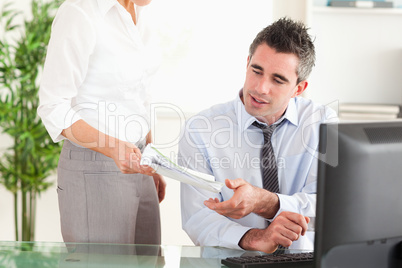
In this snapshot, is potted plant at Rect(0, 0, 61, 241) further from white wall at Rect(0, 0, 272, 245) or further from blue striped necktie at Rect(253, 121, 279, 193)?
blue striped necktie at Rect(253, 121, 279, 193)

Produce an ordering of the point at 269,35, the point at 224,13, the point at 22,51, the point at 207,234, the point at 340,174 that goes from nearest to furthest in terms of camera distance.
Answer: the point at 340,174
the point at 207,234
the point at 269,35
the point at 22,51
the point at 224,13

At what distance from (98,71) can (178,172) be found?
23.1 inches

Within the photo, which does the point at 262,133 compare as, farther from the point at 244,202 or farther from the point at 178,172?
the point at 178,172

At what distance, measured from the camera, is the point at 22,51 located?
2.98 m

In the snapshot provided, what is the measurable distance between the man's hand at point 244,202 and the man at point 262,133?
0.28 feet

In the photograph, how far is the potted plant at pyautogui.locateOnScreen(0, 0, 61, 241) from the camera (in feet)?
9.79

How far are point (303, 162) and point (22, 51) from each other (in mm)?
1925

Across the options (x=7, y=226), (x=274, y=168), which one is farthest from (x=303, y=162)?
(x=7, y=226)

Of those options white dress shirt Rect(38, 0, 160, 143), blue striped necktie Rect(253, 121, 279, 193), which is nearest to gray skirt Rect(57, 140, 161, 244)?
white dress shirt Rect(38, 0, 160, 143)

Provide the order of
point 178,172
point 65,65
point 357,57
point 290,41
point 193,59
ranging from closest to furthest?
point 178,172 < point 65,65 < point 290,41 < point 357,57 < point 193,59

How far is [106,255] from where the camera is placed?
1.35 metres

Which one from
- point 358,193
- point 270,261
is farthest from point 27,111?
point 358,193

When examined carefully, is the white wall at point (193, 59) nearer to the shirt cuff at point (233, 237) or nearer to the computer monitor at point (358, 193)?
the shirt cuff at point (233, 237)

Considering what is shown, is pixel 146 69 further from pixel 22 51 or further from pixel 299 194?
pixel 22 51
